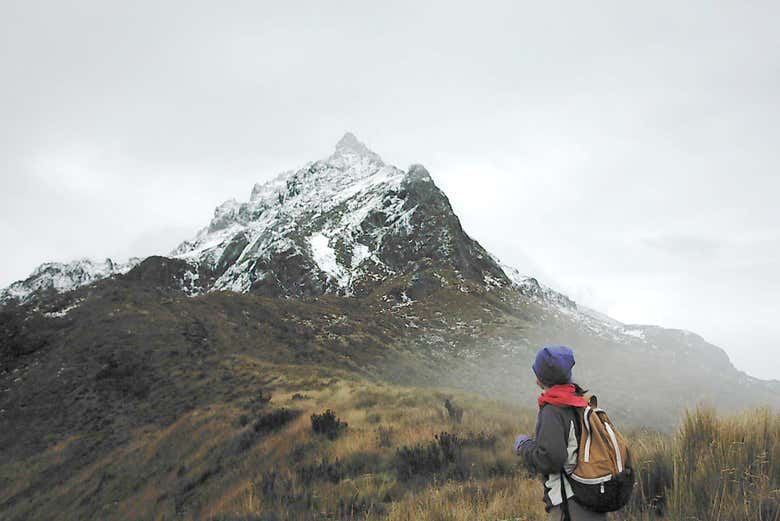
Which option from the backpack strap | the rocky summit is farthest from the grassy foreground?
the backpack strap

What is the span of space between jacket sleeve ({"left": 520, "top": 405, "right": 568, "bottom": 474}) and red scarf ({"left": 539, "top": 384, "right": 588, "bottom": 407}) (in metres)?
0.06

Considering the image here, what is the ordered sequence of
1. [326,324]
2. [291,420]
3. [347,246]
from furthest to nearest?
[347,246] → [326,324] → [291,420]

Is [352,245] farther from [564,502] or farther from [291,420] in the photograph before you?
[564,502]

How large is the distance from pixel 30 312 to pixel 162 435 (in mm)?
33736

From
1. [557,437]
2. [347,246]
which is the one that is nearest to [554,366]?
[557,437]

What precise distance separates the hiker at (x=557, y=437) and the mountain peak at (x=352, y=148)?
129175 mm

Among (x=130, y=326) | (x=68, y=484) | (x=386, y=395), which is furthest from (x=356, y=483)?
(x=130, y=326)

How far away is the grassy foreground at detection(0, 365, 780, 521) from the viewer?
379 cm

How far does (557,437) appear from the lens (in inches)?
108

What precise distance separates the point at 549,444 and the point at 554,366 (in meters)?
0.57

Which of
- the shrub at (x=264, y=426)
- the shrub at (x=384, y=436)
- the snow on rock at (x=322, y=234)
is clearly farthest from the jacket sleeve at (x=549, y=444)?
the snow on rock at (x=322, y=234)

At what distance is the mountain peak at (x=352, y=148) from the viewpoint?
5188 inches

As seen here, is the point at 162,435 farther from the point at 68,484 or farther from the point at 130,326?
the point at 130,326

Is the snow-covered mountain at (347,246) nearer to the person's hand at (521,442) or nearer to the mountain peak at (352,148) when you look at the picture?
the mountain peak at (352,148)
